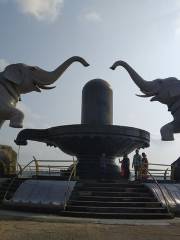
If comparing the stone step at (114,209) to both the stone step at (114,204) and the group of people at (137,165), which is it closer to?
the stone step at (114,204)

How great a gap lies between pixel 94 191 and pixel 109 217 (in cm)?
209

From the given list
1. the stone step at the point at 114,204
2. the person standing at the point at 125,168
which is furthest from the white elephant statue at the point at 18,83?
the stone step at the point at 114,204

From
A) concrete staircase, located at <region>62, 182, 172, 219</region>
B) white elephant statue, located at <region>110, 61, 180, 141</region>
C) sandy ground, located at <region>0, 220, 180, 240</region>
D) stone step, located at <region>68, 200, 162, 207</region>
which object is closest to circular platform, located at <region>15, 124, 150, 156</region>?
white elephant statue, located at <region>110, 61, 180, 141</region>

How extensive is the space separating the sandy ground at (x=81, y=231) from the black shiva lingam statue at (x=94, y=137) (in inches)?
296

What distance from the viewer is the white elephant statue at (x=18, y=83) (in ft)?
56.5

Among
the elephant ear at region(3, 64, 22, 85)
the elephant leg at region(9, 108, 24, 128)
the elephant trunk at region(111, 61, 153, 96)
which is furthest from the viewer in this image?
the elephant trunk at region(111, 61, 153, 96)

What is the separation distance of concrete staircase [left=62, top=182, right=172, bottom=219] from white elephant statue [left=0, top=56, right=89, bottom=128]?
15.6ft

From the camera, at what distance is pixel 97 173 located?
736 inches

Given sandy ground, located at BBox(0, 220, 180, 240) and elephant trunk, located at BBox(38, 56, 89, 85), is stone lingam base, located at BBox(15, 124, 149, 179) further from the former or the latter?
sandy ground, located at BBox(0, 220, 180, 240)

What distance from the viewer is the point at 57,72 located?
19109 millimetres

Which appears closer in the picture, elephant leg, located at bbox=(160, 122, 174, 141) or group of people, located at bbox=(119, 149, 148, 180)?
group of people, located at bbox=(119, 149, 148, 180)

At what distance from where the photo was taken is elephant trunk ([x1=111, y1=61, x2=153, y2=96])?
19.6 meters

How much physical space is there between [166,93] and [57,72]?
5194mm

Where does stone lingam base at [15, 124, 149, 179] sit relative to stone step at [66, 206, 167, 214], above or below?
above
